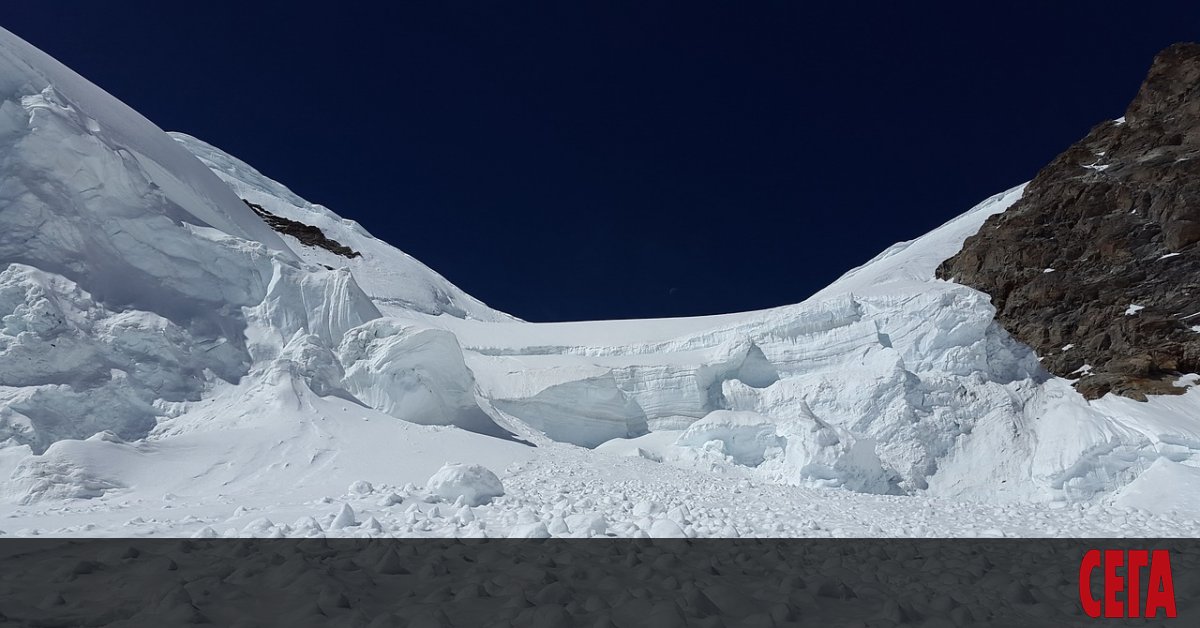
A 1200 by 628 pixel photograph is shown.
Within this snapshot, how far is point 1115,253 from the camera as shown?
2623 centimetres

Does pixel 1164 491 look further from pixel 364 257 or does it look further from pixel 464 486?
pixel 364 257

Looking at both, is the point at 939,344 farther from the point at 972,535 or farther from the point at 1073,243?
the point at 972,535

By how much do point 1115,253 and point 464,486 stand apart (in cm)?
2979

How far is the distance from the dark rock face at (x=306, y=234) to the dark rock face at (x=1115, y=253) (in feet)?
167

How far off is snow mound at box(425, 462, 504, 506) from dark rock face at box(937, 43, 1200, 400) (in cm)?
2143

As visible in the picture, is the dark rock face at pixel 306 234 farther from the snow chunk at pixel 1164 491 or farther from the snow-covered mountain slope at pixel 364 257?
the snow chunk at pixel 1164 491

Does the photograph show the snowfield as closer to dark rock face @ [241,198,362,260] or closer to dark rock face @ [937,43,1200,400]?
dark rock face @ [937,43,1200,400]

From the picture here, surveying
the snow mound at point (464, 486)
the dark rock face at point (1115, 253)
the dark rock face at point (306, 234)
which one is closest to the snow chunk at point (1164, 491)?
the dark rock face at point (1115, 253)

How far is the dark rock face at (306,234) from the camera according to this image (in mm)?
60562
